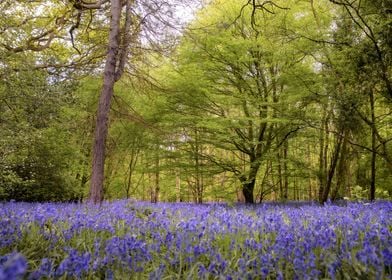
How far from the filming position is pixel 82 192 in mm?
13914

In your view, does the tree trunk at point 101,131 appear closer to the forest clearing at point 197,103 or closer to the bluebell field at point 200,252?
the forest clearing at point 197,103

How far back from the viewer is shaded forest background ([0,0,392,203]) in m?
8.45

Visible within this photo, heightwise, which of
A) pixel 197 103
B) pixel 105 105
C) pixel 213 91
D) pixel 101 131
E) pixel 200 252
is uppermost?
pixel 213 91

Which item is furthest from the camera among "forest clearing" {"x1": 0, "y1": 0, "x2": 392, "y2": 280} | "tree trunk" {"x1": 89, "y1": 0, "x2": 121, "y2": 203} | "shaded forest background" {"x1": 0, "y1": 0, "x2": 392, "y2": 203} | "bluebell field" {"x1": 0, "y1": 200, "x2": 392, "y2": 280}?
"shaded forest background" {"x1": 0, "y1": 0, "x2": 392, "y2": 203}

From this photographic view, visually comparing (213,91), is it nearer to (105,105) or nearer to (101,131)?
(105,105)

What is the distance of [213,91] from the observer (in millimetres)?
10867

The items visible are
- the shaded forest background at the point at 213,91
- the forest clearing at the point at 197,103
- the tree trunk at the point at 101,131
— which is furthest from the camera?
the shaded forest background at the point at 213,91

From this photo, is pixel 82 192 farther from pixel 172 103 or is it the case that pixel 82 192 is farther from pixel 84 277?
pixel 84 277

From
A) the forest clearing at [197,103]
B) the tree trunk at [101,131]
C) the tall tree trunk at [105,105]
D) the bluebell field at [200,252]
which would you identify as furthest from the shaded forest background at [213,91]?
the bluebell field at [200,252]

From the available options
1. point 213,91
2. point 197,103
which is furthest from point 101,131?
point 213,91

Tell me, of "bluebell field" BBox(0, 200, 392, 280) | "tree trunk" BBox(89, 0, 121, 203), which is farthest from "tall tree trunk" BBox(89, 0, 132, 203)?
"bluebell field" BBox(0, 200, 392, 280)

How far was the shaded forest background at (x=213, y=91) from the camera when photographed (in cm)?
845

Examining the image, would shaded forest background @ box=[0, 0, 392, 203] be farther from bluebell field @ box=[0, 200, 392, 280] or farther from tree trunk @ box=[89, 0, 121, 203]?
bluebell field @ box=[0, 200, 392, 280]

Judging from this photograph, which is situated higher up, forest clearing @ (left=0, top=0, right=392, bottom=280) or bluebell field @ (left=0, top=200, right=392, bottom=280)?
forest clearing @ (left=0, top=0, right=392, bottom=280)
